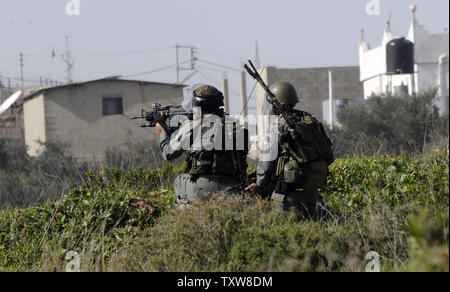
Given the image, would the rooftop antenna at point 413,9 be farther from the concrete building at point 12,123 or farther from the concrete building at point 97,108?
the concrete building at point 12,123

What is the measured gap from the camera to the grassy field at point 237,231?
16.7ft

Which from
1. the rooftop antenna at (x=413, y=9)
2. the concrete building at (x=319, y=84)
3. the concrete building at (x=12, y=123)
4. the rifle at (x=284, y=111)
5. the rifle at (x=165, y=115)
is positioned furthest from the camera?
the concrete building at (x=12, y=123)

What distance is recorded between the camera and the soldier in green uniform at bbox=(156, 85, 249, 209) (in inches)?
258

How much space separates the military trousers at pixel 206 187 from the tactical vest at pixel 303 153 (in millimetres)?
438

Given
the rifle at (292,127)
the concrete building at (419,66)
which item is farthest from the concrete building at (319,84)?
the rifle at (292,127)

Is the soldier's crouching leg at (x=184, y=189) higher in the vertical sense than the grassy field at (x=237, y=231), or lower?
higher

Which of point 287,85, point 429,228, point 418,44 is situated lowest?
point 429,228

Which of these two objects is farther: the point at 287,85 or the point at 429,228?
the point at 287,85

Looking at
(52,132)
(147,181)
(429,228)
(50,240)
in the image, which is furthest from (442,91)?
(429,228)

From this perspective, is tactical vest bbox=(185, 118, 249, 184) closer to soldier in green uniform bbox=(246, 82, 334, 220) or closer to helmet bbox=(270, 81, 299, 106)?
soldier in green uniform bbox=(246, 82, 334, 220)

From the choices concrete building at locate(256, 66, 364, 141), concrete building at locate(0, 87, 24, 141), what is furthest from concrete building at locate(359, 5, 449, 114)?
concrete building at locate(0, 87, 24, 141)

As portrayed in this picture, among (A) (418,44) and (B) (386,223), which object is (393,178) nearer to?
(B) (386,223)

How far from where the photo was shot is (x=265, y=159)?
6.51 m
